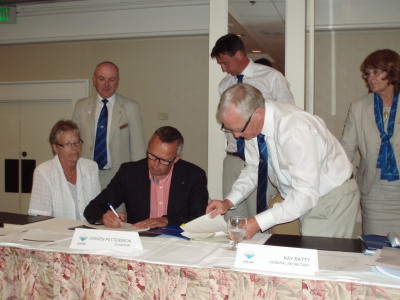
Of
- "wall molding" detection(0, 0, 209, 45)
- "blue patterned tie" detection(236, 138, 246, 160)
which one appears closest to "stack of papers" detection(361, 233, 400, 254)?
"blue patterned tie" detection(236, 138, 246, 160)

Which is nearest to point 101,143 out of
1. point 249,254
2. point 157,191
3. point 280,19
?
point 157,191

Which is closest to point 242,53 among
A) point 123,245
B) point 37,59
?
point 123,245

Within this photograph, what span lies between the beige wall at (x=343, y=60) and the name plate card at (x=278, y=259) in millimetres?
3256

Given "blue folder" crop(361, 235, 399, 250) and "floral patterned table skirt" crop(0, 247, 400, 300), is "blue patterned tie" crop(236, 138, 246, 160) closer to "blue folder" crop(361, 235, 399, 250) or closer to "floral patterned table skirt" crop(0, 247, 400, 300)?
"blue folder" crop(361, 235, 399, 250)

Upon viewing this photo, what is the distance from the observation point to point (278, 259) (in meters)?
1.51

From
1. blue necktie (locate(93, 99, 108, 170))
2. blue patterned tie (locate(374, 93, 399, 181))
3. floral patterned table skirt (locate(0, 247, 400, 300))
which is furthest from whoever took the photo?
blue necktie (locate(93, 99, 108, 170))

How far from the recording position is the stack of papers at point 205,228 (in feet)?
6.49

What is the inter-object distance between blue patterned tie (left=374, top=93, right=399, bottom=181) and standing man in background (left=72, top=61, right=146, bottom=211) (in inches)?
67.4

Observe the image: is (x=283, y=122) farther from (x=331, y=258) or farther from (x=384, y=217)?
(x=384, y=217)

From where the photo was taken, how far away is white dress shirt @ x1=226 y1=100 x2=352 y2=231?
76.4 inches

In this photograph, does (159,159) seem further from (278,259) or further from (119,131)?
(119,131)

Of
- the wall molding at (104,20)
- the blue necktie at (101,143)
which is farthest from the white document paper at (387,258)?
the wall molding at (104,20)

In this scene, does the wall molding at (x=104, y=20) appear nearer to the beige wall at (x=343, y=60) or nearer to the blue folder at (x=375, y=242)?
the beige wall at (x=343, y=60)

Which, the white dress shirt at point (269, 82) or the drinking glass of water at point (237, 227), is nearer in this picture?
the drinking glass of water at point (237, 227)
